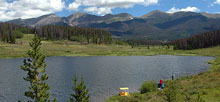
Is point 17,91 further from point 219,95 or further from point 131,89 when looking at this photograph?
point 219,95

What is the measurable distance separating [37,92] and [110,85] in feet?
109

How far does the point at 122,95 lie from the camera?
4544 centimetres

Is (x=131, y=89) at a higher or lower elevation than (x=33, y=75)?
lower

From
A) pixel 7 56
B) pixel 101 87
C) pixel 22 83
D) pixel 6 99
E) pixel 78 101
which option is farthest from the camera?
pixel 7 56

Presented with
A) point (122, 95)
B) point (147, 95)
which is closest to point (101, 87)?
point (122, 95)

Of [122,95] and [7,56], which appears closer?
[122,95]

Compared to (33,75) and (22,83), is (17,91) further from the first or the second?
(33,75)

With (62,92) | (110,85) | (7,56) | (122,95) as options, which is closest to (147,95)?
(122,95)

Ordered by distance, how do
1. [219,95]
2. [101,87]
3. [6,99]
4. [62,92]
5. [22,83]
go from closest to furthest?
[219,95], [6,99], [62,92], [101,87], [22,83]

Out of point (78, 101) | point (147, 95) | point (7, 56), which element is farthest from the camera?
point (7, 56)

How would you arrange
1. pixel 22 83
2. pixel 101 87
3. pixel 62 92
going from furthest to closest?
pixel 22 83
pixel 101 87
pixel 62 92

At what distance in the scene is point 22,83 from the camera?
63.1 m

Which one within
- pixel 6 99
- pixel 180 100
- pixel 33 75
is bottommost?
pixel 6 99

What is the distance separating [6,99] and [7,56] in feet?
395
